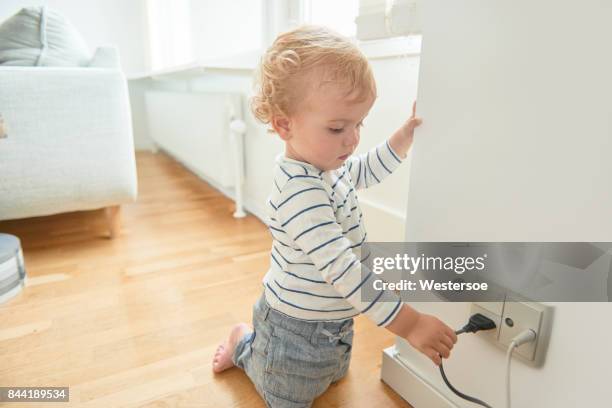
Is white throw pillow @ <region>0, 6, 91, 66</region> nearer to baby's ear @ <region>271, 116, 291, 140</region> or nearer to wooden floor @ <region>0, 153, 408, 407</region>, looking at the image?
wooden floor @ <region>0, 153, 408, 407</region>

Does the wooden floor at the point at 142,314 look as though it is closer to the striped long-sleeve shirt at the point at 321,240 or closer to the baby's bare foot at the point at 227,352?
the baby's bare foot at the point at 227,352

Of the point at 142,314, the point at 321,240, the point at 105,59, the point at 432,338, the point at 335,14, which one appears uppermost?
the point at 335,14

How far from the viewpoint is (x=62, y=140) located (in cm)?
122

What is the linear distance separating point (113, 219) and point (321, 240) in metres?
1.16

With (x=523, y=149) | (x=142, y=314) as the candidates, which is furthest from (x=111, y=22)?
(x=523, y=149)

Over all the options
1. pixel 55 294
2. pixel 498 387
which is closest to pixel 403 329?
pixel 498 387

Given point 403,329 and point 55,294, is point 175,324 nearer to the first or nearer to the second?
point 55,294

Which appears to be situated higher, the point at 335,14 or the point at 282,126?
the point at 335,14

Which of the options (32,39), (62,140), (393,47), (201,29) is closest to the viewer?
(393,47)

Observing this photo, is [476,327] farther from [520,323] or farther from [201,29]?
[201,29]

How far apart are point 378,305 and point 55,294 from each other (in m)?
0.92

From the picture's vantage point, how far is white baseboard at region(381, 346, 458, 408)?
64 cm

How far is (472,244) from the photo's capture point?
54 centimetres

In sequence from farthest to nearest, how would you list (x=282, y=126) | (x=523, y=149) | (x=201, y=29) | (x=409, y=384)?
(x=201, y=29) → (x=409, y=384) → (x=282, y=126) → (x=523, y=149)
